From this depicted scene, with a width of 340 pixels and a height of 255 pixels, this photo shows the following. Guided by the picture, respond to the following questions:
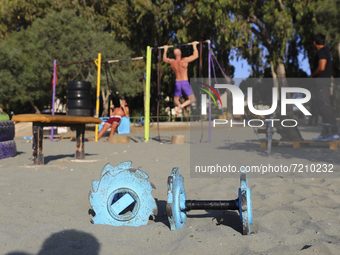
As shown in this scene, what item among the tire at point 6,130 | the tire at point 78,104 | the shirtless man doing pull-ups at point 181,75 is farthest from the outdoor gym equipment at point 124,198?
the tire at point 78,104

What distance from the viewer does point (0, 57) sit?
1781 centimetres

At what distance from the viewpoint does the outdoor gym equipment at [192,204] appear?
2383mm

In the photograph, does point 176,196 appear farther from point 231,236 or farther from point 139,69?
point 139,69

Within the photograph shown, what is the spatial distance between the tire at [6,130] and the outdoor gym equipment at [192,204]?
475 centimetres

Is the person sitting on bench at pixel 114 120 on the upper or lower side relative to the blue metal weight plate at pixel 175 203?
upper

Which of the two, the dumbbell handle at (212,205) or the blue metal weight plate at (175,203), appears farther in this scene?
the dumbbell handle at (212,205)

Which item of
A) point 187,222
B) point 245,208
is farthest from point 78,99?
point 245,208

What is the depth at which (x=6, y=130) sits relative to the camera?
622cm

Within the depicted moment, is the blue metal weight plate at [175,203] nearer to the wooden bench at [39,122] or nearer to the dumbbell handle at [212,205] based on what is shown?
the dumbbell handle at [212,205]

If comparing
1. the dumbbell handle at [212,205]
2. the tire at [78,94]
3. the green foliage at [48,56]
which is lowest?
the dumbbell handle at [212,205]

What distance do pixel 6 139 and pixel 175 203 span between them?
518 centimetres

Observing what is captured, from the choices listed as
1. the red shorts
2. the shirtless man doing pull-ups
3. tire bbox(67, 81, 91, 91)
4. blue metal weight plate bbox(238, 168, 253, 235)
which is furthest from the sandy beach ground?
the red shorts

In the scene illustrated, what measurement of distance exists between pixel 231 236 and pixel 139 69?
2098cm

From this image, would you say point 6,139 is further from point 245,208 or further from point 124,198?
point 245,208
